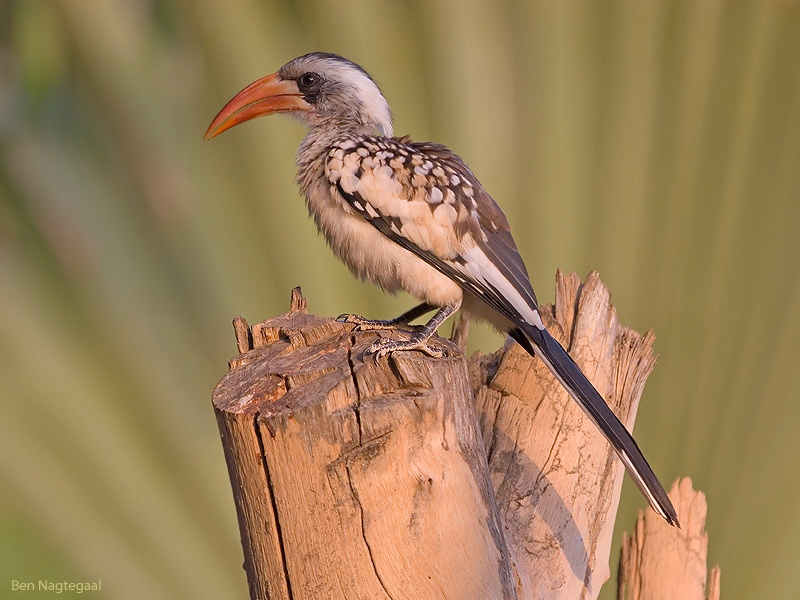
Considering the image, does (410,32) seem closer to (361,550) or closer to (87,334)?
(87,334)

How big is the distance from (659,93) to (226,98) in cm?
169

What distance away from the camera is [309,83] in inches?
84.1

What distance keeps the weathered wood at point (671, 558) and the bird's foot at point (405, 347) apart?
0.98 m

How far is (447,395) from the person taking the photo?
3.81ft

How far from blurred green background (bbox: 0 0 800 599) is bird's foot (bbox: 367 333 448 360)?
4.57 feet

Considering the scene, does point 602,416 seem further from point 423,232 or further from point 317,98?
point 317,98

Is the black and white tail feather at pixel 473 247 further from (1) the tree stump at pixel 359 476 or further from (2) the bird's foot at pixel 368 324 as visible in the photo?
(1) the tree stump at pixel 359 476

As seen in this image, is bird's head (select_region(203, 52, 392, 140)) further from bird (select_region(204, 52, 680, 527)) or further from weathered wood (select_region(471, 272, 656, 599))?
weathered wood (select_region(471, 272, 656, 599))

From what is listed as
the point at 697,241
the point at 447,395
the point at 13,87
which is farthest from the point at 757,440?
the point at 13,87

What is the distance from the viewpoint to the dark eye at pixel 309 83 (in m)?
2.12

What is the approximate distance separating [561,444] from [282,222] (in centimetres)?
154

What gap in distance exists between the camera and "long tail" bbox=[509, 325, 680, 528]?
4.50ft

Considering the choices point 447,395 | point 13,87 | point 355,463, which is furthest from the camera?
point 13,87

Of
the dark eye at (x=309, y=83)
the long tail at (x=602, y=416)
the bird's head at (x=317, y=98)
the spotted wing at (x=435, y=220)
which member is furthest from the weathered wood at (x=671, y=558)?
the dark eye at (x=309, y=83)
